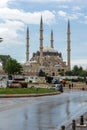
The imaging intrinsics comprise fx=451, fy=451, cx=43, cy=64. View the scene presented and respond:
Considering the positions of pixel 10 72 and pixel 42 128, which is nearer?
pixel 42 128

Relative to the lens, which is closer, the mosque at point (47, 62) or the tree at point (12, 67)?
the tree at point (12, 67)

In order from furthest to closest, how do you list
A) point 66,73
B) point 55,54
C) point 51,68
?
point 55,54 → point 51,68 → point 66,73

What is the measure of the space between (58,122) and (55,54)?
567 ft

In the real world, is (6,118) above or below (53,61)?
below

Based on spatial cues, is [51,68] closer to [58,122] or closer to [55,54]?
[55,54]

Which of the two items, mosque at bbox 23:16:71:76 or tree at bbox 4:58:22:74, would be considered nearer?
tree at bbox 4:58:22:74

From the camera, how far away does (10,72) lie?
5428 inches

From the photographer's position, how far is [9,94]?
37.3 metres

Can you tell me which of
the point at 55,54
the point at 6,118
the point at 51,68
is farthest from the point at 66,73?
the point at 6,118

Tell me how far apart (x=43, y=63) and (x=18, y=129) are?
16922 centimetres

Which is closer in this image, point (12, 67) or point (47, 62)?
point (12, 67)

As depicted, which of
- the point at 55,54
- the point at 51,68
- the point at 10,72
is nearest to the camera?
the point at 10,72

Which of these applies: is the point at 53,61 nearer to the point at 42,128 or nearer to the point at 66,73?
the point at 66,73

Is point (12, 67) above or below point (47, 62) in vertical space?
below
